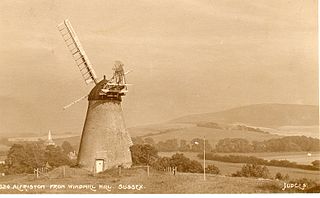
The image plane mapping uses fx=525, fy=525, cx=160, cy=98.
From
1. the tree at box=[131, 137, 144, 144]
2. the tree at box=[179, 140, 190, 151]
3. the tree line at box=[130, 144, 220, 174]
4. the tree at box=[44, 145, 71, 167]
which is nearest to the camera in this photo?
the tree at box=[44, 145, 71, 167]

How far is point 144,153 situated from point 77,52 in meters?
2.58

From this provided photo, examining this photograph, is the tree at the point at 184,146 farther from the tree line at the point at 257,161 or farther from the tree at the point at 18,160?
the tree at the point at 18,160

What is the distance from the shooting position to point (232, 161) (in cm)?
1109

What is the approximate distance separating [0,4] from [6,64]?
127 cm

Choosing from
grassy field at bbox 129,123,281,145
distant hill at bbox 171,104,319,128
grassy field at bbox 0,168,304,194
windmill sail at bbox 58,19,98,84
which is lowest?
grassy field at bbox 0,168,304,194

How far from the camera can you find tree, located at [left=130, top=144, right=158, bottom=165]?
11055 mm

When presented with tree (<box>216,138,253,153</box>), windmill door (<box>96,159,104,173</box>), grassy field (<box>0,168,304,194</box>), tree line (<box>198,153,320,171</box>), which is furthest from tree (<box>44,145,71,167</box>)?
tree (<box>216,138,253,153</box>)

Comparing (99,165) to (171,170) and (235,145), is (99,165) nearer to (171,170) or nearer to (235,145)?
(171,170)

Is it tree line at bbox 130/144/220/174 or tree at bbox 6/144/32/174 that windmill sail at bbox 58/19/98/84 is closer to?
tree line at bbox 130/144/220/174

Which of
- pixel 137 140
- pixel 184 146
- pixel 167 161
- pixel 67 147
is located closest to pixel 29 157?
pixel 67 147

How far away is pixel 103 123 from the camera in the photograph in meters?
11.7

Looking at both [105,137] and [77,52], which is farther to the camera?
[105,137]

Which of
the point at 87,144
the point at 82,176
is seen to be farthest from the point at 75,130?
the point at 82,176

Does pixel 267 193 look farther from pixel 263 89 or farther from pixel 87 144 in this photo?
pixel 87 144
